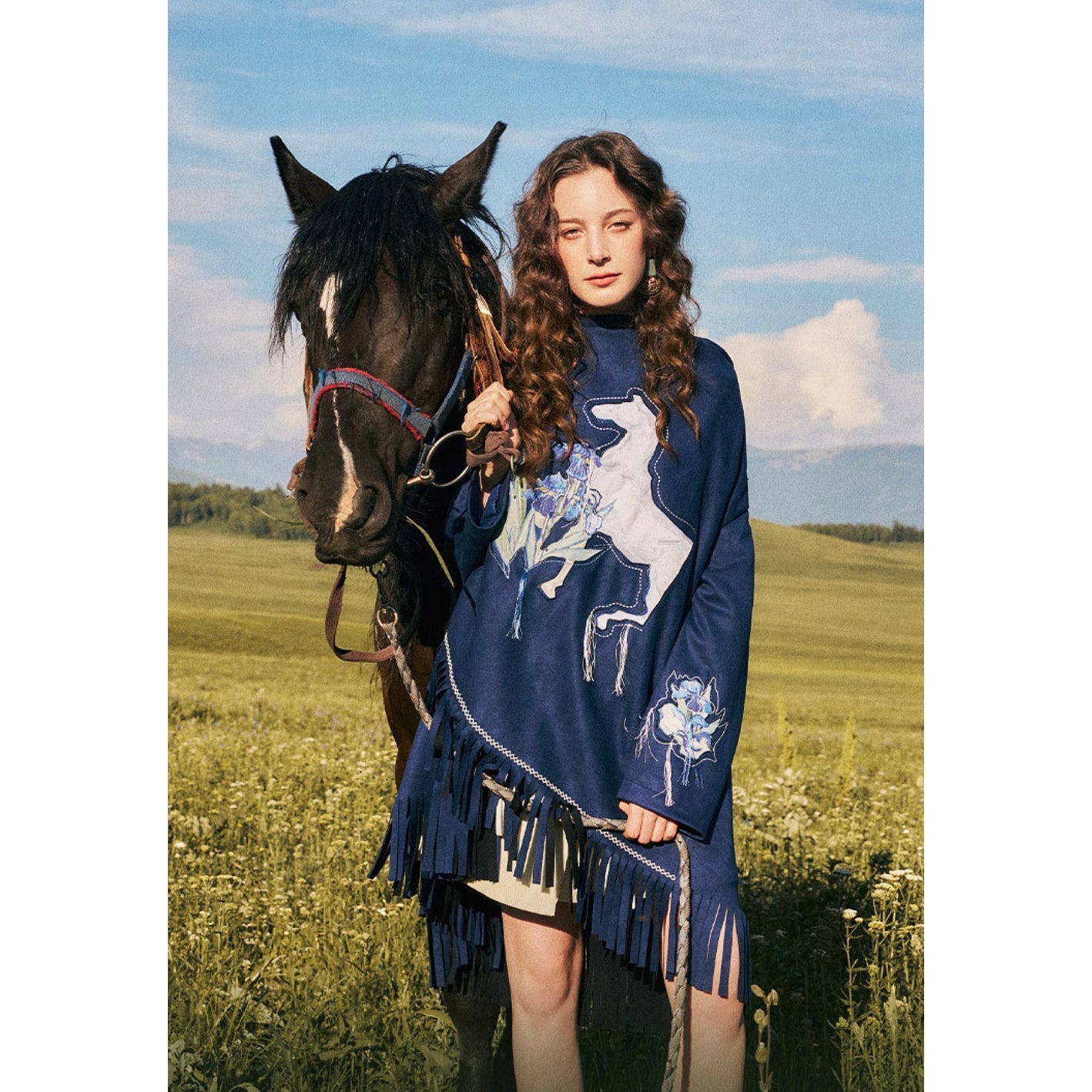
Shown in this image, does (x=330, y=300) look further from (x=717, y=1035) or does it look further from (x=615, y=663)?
(x=717, y=1035)

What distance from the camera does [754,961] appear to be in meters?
3.52

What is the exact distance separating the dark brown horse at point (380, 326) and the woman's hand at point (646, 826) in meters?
Answer: 0.63

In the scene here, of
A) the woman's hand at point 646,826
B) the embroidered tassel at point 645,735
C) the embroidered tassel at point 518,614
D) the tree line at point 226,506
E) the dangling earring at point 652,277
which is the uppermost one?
the dangling earring at point 652,277

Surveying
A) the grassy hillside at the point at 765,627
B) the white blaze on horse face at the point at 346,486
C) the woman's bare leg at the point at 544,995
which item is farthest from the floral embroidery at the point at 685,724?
the grassy hillside at the point at 765,627

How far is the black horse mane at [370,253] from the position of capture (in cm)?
222

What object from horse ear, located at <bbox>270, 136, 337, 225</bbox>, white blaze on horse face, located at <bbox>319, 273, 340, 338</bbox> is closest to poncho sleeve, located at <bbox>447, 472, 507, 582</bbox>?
white blaze on horse face, located at <bbox>319, 273, 340, 338</bbox>

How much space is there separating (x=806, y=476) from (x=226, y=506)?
1868mm

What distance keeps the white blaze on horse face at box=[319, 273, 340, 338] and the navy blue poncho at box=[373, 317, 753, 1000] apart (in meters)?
0.38

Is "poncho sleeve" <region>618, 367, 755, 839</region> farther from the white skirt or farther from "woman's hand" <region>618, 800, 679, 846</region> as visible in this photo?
the white skirt

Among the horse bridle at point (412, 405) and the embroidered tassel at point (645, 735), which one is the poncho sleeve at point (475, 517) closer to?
the horse bridle at point (412, 405)

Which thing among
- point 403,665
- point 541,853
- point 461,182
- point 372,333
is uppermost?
point 461,182

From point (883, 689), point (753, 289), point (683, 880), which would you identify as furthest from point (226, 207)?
point (883, 689)

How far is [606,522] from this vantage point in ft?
7.57

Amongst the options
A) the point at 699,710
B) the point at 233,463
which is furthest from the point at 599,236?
the point at 233,463
